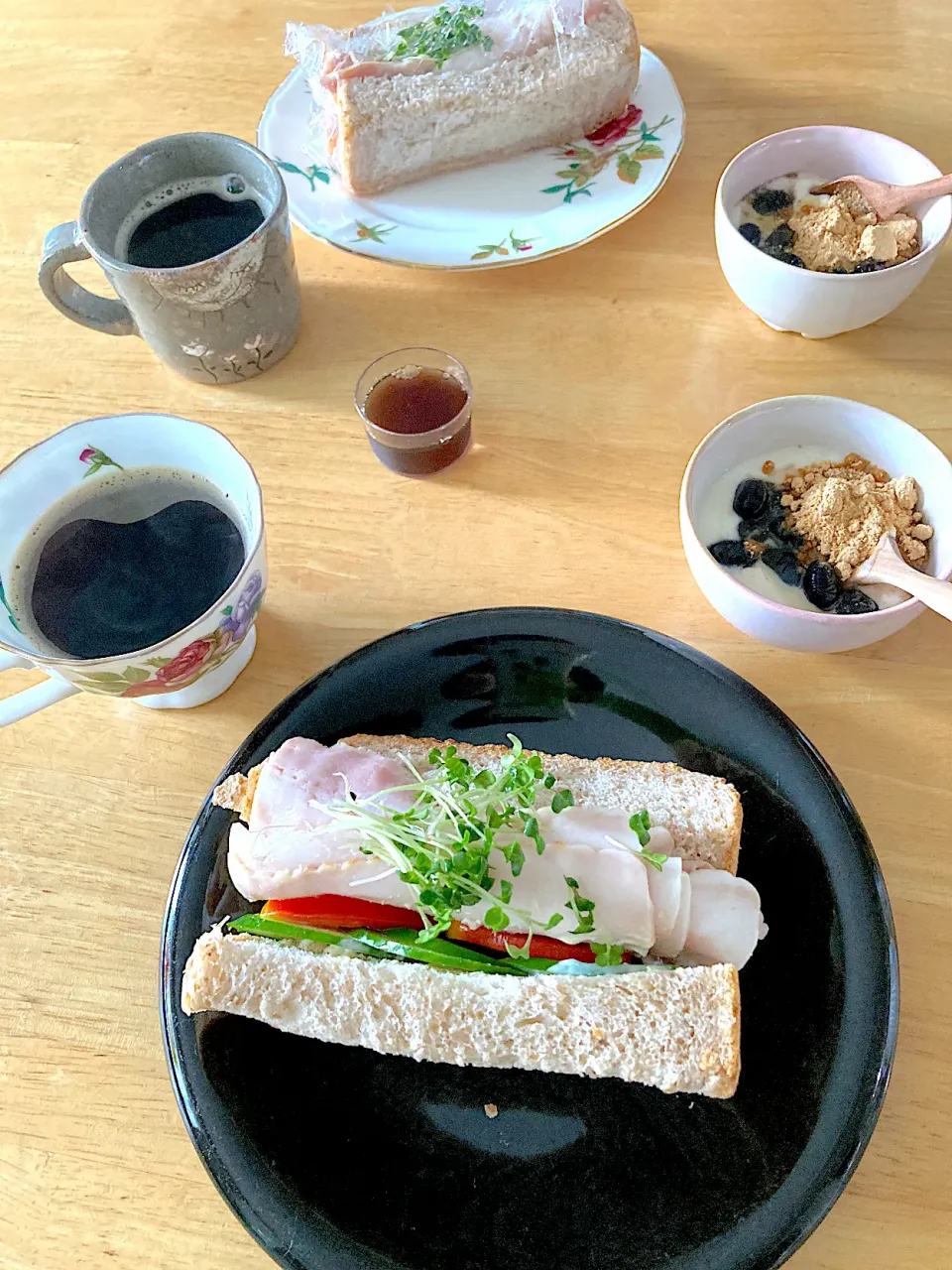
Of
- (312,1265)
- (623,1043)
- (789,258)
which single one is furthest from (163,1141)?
(789,258)

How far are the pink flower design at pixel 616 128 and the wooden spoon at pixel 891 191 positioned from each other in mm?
339

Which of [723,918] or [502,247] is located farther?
[502,247]

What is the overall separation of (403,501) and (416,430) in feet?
0.33

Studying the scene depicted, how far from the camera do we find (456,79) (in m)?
1.44

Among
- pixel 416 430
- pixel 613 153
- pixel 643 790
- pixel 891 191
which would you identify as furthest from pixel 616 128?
pixel 643 790

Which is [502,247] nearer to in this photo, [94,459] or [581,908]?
[94,459]

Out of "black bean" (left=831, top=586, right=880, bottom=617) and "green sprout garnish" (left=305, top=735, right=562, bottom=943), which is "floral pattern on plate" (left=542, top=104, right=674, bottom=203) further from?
"green sprout garnish" (left=305, top=735, right=562, bottom=943)

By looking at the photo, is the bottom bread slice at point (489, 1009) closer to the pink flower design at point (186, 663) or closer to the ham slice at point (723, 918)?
the ham slice at point (723, 918)

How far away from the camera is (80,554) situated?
1.12 metres

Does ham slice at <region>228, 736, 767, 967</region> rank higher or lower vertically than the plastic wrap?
lower

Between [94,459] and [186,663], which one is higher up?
[94,459]

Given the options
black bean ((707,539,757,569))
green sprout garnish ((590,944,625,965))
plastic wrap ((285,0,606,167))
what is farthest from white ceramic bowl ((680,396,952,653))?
plastic wrap ((285,0,606,167))

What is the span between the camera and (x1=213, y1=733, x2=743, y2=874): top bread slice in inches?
39.3

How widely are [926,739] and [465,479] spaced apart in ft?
2.19
